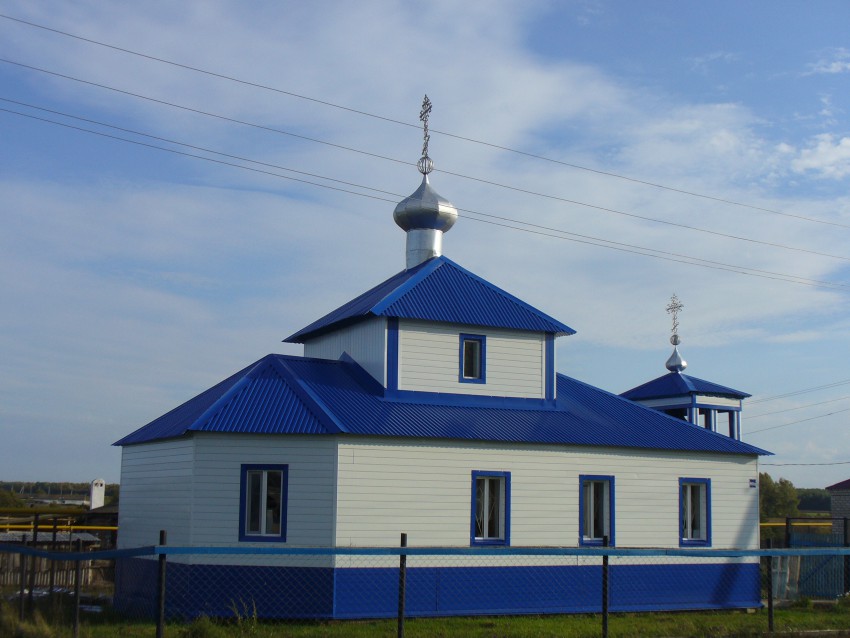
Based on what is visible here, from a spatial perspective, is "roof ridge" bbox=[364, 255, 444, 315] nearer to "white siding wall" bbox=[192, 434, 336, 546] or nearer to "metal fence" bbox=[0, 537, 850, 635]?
"white siding wall" bbox=[192, 434, 336, 546]

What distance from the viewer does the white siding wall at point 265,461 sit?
16016mm

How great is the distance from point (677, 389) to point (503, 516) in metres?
12.6

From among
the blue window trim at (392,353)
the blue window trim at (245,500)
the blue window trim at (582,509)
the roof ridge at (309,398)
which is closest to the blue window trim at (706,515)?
the blue window trim at (582,509)

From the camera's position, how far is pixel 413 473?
→ 16.9 metres

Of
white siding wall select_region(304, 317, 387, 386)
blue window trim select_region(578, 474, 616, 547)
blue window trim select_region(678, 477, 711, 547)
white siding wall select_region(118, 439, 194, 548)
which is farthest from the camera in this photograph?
blue window trim select_region(678, 477, 711, 547)

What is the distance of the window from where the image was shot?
730 inches

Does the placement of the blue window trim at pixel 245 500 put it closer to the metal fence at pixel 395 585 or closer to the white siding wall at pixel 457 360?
the metal fence at pixel 395 585

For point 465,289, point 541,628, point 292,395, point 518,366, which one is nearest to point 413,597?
point 541,628

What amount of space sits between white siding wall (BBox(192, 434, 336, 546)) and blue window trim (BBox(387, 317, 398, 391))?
8.03ft

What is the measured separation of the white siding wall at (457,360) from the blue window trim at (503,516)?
1996mm

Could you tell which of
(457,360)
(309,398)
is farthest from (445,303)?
(309,398)

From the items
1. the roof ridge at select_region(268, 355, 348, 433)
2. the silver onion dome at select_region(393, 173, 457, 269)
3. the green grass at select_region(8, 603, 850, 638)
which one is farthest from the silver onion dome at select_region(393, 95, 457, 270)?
the green grass at select_region(8, 603, 850, 638)

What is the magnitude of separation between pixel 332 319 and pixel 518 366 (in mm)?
4176

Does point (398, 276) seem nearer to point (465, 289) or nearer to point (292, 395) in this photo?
point (465, 289)
